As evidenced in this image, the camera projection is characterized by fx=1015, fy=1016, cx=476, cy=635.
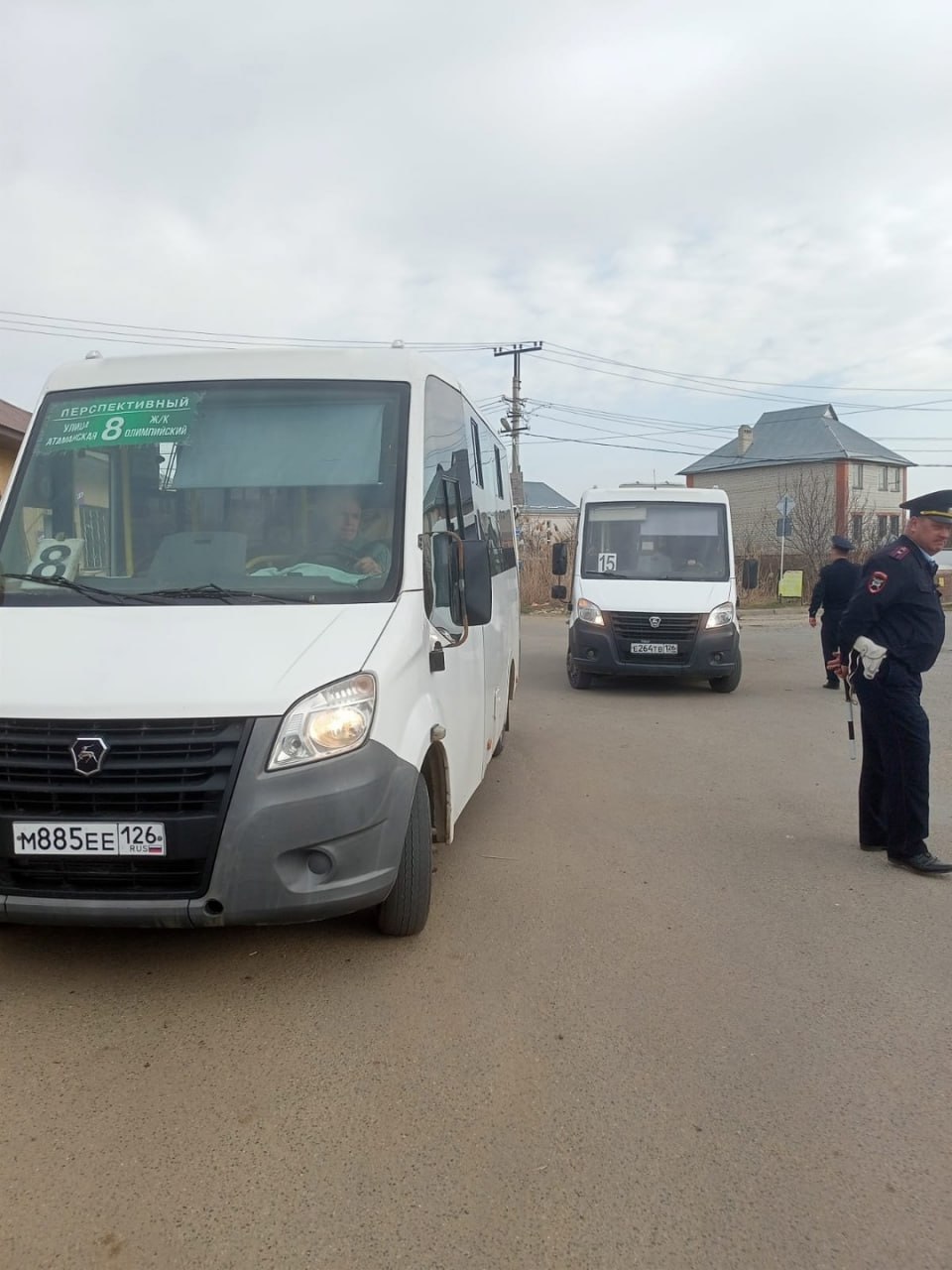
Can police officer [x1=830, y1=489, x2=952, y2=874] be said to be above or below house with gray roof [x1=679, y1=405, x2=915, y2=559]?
below

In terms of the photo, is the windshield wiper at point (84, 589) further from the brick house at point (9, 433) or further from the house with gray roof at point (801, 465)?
the house with gray roof at point (801, 465)

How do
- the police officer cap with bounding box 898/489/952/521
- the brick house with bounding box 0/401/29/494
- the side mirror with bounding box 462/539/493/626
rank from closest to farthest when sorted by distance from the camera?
the side mirror with bounding box 462/539/493/626, the police officer cap with bounding box 898/489/952/521, the brick house with bounding box 0/401/29/494

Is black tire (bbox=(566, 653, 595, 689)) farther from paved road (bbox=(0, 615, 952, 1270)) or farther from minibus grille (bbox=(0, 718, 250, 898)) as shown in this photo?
minibus grille (bbox=(0, 718, 250, 898))

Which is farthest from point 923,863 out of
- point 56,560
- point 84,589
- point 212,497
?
point 56,560

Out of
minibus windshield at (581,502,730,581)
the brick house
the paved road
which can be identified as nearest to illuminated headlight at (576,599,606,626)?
minibus windshield at (581,502,730,581)

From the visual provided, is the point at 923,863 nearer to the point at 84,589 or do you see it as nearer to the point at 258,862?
the point at 258,862

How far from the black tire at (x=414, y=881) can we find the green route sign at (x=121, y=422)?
1997 mm

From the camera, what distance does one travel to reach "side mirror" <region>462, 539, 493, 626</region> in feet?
14.7

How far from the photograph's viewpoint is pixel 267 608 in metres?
3.96

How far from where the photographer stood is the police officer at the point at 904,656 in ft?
17.7

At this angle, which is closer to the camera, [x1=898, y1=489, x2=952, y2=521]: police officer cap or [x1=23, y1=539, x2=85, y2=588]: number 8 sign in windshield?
[x1=23, y1=539, x2=85, y2=588]: number 8 sign in windshield

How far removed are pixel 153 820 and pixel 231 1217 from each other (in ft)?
4.28

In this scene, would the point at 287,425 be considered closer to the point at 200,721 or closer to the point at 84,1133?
the point at 200,721

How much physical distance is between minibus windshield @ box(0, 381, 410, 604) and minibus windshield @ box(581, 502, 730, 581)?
7892mm
